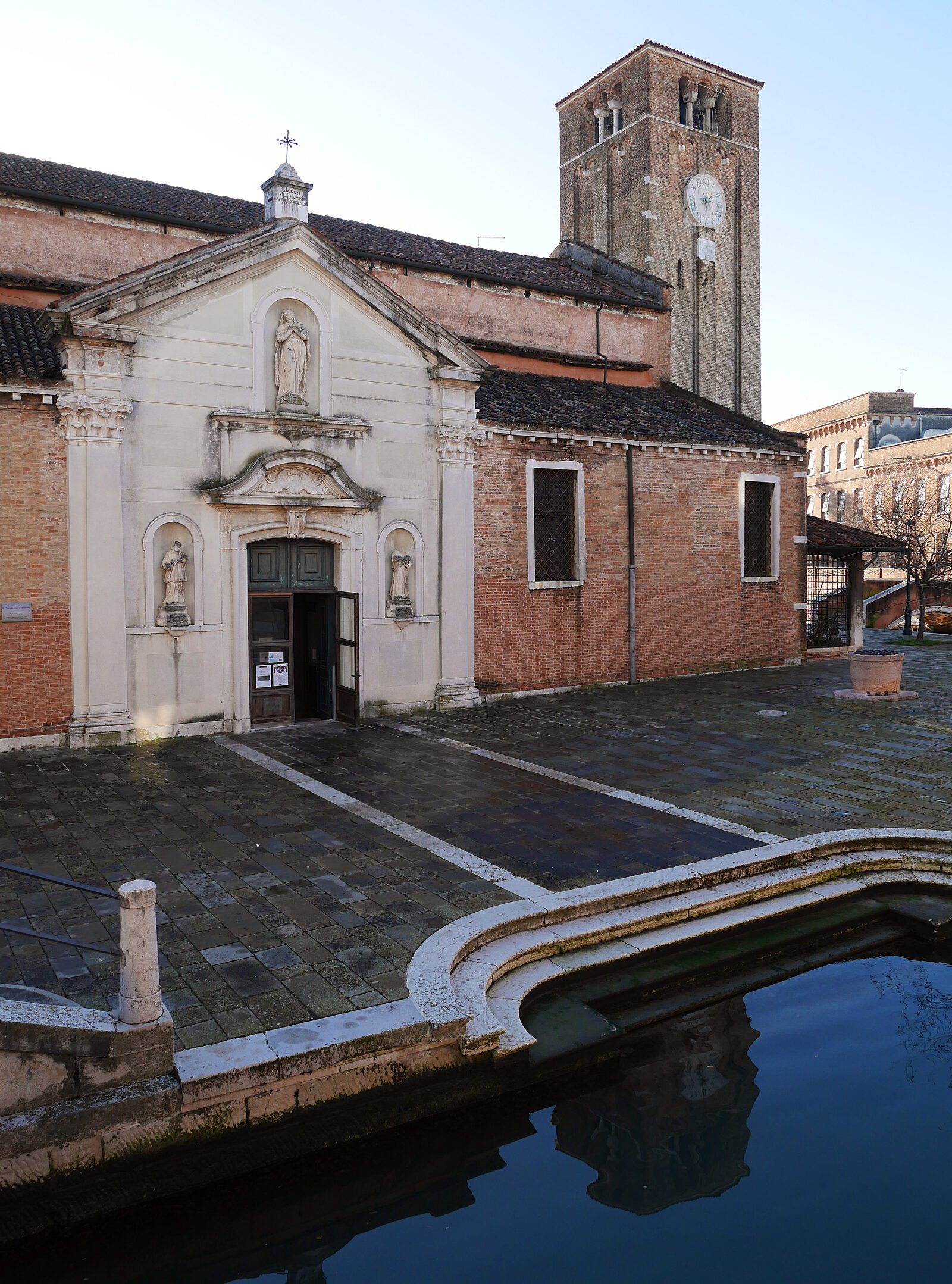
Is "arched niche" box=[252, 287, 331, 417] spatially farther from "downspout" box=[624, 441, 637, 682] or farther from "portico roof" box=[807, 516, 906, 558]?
"portico roof" box=[807, 516, 906, 558]

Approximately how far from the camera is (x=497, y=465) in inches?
638

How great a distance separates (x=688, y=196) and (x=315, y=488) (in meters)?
25.7

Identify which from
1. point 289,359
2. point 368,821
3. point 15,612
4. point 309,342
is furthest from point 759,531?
point 15,612

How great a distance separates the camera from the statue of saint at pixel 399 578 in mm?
14805

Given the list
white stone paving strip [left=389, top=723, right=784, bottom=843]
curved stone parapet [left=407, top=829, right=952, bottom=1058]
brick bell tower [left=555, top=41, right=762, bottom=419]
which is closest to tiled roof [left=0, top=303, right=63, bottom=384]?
white stone paving strip [left=389, top=723, right=784, bottom=843]

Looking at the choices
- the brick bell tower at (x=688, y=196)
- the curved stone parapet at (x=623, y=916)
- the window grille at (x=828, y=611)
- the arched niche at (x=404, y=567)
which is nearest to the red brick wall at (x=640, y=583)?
the arched niche at (x=404, y=567)

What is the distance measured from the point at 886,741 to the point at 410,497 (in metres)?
8.23

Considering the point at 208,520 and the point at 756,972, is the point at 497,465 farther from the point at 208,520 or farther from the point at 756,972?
the point at 756,972

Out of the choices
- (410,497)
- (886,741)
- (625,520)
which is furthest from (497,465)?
(886,741)

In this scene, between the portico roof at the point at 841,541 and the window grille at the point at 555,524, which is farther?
the portico roof at the point at 841,541

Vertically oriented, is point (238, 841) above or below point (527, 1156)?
above

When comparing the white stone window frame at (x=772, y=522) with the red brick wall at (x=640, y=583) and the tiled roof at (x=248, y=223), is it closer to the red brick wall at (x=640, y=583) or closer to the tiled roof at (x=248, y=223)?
the red brick wall at (x=640, y=583)

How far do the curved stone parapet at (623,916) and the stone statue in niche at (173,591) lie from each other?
774 centimetres

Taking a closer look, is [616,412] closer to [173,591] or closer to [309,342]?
[309,342]
